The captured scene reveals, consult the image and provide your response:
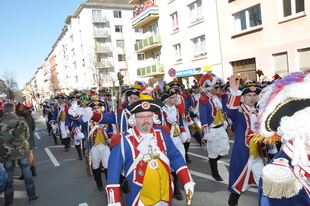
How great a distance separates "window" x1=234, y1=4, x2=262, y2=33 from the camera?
50.8ft

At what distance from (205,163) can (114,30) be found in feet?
131

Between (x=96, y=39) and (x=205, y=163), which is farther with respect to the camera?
(x=96, y=39)

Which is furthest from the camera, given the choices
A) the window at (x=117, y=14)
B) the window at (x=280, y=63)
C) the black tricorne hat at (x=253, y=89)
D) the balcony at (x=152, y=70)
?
the window at (x=117, y=14)

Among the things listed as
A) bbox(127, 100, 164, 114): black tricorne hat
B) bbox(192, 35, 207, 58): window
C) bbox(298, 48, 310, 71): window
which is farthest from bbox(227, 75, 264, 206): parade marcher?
bbox(192, 35, 207, 58): window

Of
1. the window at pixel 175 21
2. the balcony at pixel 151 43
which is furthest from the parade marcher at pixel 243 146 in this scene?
the balcony at pixel 151 43

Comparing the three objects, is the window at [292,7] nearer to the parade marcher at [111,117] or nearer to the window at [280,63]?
the window at [280,63]

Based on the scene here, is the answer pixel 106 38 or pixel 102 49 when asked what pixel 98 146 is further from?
pixel 106 38

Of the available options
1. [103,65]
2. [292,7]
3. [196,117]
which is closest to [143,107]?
[196,117]

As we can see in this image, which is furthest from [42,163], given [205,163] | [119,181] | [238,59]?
[238,59]

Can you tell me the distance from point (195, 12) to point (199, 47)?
9.31 ft

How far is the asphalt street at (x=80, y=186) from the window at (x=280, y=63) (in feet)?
28.1

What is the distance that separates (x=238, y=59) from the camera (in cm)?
1695

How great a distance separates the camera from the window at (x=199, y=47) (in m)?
20.3

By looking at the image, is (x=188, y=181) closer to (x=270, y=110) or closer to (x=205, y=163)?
(x=270, y=110)
